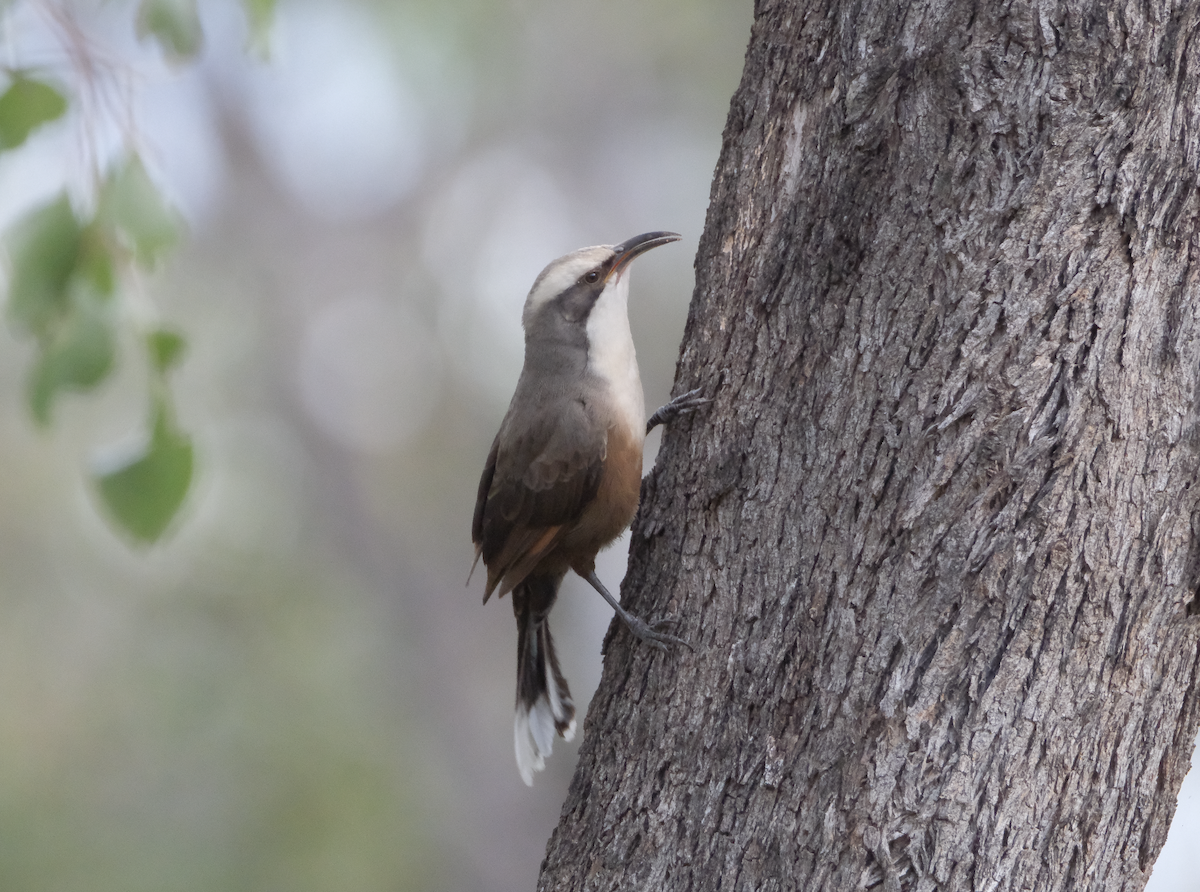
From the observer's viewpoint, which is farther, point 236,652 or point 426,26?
point 236,652

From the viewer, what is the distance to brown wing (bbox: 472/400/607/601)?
330 cm

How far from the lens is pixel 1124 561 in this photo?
1.80m

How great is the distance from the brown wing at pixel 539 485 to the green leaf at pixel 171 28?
1919 millimetres

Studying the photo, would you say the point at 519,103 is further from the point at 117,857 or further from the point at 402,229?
the point at 117,857

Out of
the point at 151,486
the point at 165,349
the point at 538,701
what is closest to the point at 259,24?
the point at 165,349

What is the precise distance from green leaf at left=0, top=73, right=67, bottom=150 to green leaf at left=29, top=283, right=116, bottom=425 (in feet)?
0.82

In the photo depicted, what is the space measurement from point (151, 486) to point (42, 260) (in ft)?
1.25

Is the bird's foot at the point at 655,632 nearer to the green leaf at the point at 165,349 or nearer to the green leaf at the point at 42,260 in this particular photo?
the green leaf at the point at 165,349

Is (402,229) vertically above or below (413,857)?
above

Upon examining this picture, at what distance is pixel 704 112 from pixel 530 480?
29.4ft

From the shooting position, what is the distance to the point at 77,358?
1.39 meters

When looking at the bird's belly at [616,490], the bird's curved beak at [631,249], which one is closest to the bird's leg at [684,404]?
the bird's belly at [616,490]

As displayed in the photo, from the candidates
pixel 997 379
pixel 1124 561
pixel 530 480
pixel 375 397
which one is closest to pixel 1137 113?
pixel 997 379

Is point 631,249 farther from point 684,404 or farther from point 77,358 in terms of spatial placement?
point 77,358
